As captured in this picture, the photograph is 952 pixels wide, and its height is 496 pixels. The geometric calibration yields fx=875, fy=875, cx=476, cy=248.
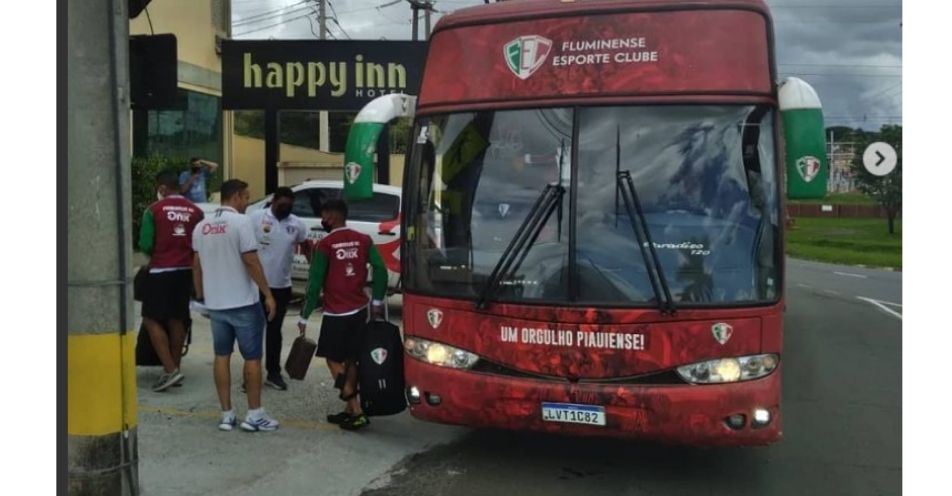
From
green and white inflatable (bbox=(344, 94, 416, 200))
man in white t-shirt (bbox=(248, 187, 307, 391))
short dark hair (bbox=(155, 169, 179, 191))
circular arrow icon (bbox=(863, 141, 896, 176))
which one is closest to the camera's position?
green and white inflatable (bbox=(344, 94, 416, 200))

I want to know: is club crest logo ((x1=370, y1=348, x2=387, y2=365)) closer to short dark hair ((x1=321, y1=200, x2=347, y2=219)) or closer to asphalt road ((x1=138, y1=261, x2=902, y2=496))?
asphalt road ((x1=138, y1=261, x2=902, y2=496))

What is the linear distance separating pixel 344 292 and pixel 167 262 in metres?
1.66

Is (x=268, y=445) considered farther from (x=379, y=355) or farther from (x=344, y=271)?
(x=344, y=271)

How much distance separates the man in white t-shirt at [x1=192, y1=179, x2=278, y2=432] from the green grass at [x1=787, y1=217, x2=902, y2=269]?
31099 mm

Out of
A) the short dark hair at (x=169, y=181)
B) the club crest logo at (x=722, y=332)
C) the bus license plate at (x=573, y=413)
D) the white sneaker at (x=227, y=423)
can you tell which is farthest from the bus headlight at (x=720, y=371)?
the short dark hair at (x=169, y=181)

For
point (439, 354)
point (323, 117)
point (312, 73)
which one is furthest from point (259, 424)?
point (323, 117)

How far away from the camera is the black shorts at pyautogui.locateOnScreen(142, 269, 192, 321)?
7.14 meters

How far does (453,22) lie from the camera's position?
19.2ft

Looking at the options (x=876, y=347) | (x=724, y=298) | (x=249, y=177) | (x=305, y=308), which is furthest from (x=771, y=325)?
(x=249, y=177)

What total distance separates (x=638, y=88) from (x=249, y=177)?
20.1m

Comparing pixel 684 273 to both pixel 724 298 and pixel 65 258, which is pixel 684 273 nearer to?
pixel 724 298

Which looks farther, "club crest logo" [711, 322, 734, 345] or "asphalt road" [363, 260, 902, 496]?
"asphalt road" [363, 260, 902, 496]

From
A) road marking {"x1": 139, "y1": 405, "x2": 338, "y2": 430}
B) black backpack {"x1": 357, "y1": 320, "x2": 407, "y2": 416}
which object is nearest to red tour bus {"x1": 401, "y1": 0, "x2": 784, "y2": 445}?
black backpack {"x1": 357, "y1": 320, "x2": 407, "y2": 416}

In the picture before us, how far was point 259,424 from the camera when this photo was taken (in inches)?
251
